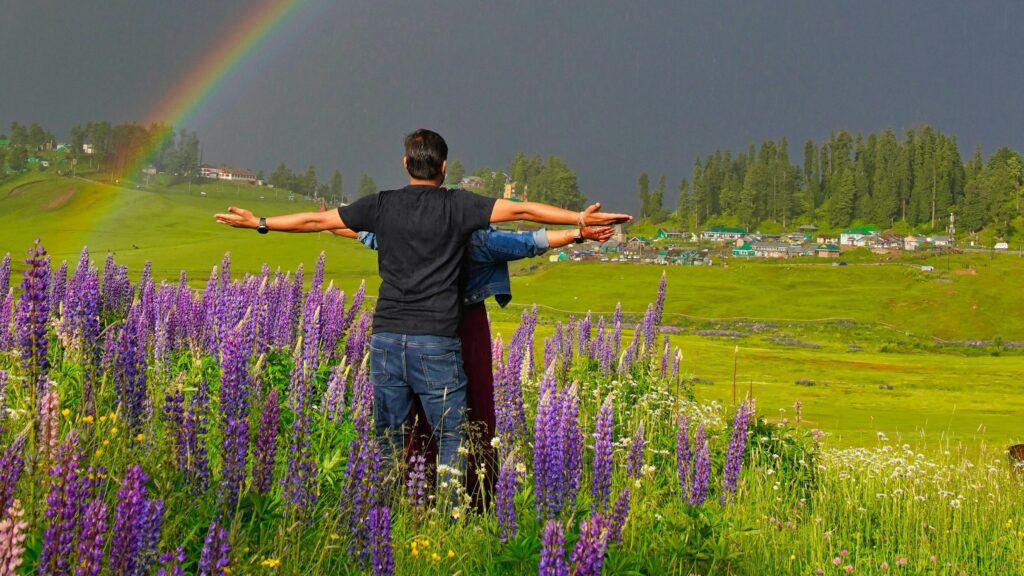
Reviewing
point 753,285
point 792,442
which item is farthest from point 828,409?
point 753,285

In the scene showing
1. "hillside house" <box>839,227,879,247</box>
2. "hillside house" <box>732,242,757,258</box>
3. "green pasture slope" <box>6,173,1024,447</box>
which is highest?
"hillside house" <box>839,227,879,247</box>

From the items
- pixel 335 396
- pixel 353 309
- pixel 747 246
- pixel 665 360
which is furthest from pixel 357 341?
pixel 747 246

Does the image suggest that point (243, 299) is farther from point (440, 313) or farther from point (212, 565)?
point (212, 565)

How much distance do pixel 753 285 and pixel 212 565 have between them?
4640 inches

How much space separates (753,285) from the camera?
114875mm

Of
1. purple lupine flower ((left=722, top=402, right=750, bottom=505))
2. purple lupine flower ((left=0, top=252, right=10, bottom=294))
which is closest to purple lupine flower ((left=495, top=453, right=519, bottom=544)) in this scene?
purple lupine flower ((left=722, top=402, right=750, bottom=505))

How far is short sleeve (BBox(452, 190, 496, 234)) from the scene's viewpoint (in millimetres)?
5938

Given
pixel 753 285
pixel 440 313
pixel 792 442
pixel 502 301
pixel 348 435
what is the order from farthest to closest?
1. pixel 753 285
2. pixel 792 442
3. pixel 348 435
4. pixel 502 301
5. pixel 440 313

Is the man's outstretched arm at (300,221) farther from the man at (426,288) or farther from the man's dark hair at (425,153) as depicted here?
the man's dark hair at (425,153)

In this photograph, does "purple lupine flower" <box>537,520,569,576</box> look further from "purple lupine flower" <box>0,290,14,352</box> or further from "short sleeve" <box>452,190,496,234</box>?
"purple lupine flower" <box>0,290,14,352</box>

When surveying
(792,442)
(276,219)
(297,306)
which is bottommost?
(792,442)

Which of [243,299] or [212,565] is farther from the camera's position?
[243,299]

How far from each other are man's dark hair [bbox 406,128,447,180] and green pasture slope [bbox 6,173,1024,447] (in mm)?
14132

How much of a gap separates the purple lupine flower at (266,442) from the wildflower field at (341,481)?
14 mm
